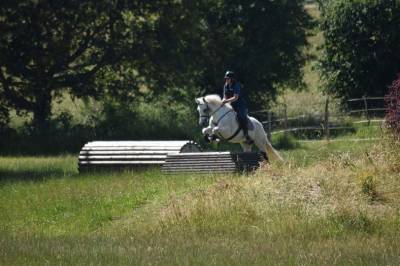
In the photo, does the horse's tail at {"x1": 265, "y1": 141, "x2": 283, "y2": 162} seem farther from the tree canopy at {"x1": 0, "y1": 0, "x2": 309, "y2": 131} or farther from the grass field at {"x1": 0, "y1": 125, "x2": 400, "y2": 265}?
the tree canopy at {"x1": 0, "y1": 0, "x2": 309, "y2": 131}

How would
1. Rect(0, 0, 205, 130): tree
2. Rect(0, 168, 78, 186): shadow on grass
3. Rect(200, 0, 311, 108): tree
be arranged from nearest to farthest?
Rect(0, 168, 78, 186): shadow on grass
Rect(0, 0, 205, 130): tree
Rect(200, 0, 311, 108): tree

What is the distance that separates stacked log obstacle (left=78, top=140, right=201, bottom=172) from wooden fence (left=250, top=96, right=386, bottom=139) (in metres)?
11.9

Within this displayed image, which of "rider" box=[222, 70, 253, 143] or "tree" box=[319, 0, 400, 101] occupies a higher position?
"tree" box=[319, 0, 400, 101]

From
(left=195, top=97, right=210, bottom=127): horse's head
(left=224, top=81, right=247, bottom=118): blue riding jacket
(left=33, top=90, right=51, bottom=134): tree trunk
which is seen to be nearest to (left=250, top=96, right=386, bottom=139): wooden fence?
(left=33, top=90, right=51, bottom=134): tree trunk

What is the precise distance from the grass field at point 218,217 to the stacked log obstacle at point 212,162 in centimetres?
73

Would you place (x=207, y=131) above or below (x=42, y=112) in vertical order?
below

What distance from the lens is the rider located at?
1056 inches

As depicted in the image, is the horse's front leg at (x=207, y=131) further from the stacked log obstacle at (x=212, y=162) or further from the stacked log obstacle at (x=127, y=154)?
the stacked log obstacle at (x=212, y=162)

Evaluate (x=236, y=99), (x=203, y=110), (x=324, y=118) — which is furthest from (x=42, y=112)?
(x=236, y=99)

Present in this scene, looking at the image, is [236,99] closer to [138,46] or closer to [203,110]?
[203,110]

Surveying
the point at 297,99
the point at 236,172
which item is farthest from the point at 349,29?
the point at 236,172

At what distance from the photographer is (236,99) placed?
26953 mm

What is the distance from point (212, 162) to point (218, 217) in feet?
22.2

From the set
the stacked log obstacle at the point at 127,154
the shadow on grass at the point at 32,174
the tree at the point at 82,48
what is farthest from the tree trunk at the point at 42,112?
the stacked log obstacle at the point at 127,154
